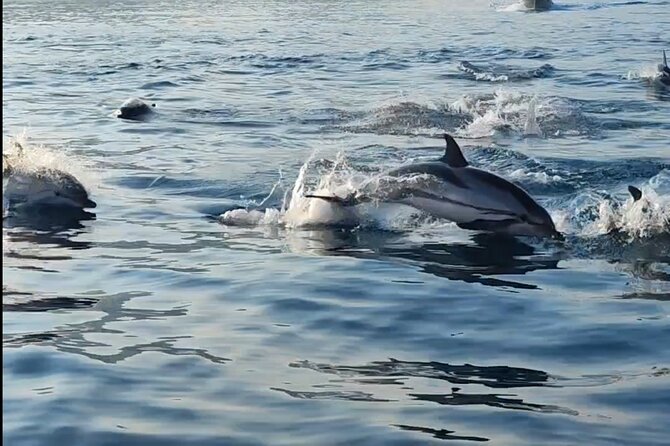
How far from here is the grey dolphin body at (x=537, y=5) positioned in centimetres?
5059

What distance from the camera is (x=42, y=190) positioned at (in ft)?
39.9

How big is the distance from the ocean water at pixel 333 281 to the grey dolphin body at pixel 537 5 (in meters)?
28.6

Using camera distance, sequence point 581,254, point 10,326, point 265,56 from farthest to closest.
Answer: point 265,56
point 581,254
point 10,326

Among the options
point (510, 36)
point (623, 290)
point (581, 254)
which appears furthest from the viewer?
point (510, 36)

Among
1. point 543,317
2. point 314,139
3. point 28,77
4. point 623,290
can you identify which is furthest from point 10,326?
point 28,77

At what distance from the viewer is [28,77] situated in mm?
27219

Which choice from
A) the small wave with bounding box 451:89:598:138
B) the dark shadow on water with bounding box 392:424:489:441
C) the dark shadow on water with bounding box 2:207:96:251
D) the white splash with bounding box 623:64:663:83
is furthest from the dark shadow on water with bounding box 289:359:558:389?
the white splash with bounding box 623:64:663:83

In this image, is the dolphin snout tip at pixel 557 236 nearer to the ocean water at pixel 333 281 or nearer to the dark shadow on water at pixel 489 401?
the ocean water at pixel 333 281

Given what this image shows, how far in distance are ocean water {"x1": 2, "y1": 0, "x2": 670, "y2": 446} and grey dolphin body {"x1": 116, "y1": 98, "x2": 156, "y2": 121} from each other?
24 cm

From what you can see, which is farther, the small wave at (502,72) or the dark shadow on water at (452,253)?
the small wave at (502,72)

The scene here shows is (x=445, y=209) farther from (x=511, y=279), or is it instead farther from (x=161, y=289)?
(x=161, y=289)

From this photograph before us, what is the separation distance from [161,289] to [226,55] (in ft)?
75.2

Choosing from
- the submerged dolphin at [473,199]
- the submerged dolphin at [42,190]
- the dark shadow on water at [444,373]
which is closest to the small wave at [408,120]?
the submerged dolphin at [42,190]

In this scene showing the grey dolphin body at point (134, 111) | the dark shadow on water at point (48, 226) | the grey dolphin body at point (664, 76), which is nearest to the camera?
the dark shadow on water at point (48, 226)
